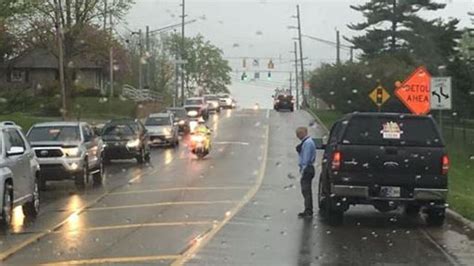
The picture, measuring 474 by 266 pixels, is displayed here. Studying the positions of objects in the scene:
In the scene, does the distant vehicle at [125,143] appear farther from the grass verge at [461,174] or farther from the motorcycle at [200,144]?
the grass verge at [461,174]

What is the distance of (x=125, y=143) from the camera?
1362 inches

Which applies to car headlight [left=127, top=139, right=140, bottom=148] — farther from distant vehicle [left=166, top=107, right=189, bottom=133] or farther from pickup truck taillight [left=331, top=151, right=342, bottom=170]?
pickup truck taillight [left=331, top=151, right=342, bottom=170]

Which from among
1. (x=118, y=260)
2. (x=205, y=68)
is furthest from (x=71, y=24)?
(x=205, y=68)

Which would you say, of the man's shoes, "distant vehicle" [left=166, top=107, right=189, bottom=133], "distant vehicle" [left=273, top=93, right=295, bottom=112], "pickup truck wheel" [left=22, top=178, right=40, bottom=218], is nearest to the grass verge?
the man's shoes

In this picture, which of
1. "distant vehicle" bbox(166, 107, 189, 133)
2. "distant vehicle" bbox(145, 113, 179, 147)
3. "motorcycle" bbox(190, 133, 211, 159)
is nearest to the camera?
"motorcycle" bbox(190, 133, 211, 159)

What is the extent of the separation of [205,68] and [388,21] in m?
61.1

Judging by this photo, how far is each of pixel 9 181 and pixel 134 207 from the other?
12.5 ft

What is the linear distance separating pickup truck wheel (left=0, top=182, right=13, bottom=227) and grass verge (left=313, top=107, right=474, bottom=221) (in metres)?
8.00

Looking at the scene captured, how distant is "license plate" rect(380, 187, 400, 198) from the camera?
14969mm

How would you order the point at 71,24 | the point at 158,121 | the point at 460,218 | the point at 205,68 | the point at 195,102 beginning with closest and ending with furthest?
the point at 460,218 < the point at 158,121 < the point at 71,24 < the point at 195,102 < the point at 205,68

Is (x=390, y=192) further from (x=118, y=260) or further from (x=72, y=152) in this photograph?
(x=72, y=152)

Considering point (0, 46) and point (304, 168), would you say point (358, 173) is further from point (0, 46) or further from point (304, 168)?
point (0, 46)

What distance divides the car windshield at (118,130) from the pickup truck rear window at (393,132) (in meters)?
20.1

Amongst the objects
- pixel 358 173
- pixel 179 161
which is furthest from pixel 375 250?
pixel 179 161
